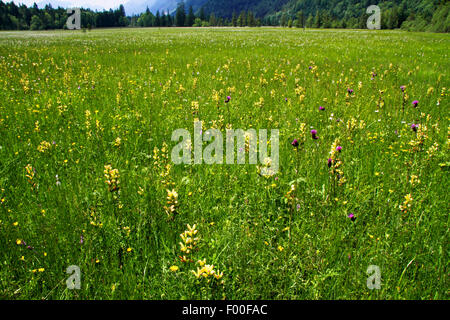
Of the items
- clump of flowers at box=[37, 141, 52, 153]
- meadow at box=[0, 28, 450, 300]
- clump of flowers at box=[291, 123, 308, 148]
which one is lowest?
meadow at box=[0, 28, 450, 300]

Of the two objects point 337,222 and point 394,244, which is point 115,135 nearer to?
point 337,222

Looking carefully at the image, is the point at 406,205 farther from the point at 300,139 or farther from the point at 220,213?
the point at 220,213

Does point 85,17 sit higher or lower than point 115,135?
higher

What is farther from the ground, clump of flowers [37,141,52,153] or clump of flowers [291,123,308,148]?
clump of flowers [291,123,308,148]

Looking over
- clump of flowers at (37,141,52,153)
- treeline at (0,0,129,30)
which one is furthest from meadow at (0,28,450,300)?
treeline at (0,0,129,30)

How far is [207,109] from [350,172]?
3021mm

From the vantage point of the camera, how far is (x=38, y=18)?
10231 centimetres

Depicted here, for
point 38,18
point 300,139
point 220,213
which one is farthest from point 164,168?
point 38,18

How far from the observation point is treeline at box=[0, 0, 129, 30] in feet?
327

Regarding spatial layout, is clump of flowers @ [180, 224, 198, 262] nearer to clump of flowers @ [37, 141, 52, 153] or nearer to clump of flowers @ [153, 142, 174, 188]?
clump of flowers @ [153, 142, 174, 188]

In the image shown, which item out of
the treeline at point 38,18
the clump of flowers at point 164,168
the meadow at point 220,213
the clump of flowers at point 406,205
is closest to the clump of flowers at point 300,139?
the meadow at point 220,213

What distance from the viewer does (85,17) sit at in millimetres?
108562
